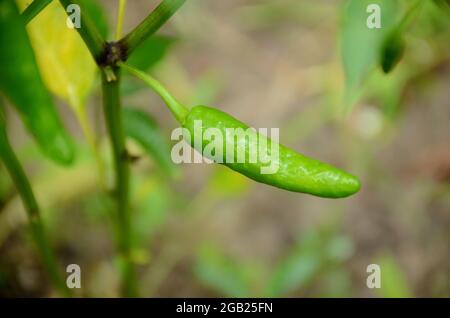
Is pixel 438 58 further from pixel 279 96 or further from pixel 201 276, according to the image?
pixel 201 276

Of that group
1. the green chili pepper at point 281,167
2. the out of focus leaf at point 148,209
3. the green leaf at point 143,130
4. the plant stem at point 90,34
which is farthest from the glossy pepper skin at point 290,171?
the out of focus leaf at point 148,209

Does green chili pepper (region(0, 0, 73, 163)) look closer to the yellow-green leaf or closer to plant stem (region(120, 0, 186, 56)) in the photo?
plant stem (region(120, 0, 186, 56))

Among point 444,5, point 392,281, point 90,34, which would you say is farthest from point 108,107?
point 392,281

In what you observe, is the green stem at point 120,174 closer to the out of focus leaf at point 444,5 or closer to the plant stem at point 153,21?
the plant stem at point 153,21

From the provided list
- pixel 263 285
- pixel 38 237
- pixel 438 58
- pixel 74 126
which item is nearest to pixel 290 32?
pixel 438 58

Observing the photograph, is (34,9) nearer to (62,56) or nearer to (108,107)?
(108,107)

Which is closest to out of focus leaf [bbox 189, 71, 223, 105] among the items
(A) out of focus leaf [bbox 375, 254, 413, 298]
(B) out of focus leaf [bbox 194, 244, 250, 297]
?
(B) out of focus leaf [bbox 194, 244, 250, 297]
